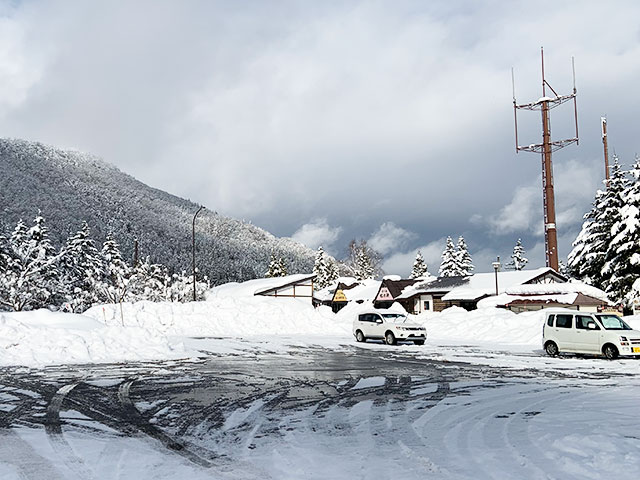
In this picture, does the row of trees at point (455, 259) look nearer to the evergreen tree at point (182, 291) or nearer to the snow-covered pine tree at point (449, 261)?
the snow-covered pine tree at point (449, 261)

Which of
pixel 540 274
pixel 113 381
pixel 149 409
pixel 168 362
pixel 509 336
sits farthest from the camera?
pixel 540 274

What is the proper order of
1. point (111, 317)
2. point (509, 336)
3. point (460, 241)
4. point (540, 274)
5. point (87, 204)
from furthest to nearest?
point (87, 204)
point (460, 241)
point (540, 274)
point (111, 317)
point (509, 336)

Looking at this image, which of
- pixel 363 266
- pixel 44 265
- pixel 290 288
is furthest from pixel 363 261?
pixel 44 265

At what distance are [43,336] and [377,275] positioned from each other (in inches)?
3702

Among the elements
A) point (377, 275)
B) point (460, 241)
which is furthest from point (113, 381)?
point (377, 275)

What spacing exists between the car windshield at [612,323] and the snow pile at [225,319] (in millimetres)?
20346

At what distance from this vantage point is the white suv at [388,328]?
Result: 29.4m

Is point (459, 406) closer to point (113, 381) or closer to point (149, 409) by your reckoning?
point (149, 409)

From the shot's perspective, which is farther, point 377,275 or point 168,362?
point 377,275

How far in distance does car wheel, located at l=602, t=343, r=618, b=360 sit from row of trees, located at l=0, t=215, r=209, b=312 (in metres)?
42.8

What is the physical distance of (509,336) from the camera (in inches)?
1235

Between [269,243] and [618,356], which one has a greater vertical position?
[269,243]

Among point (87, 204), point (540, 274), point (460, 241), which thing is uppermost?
point (87, 204)

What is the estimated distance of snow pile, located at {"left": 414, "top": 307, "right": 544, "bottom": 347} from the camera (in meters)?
30.3
